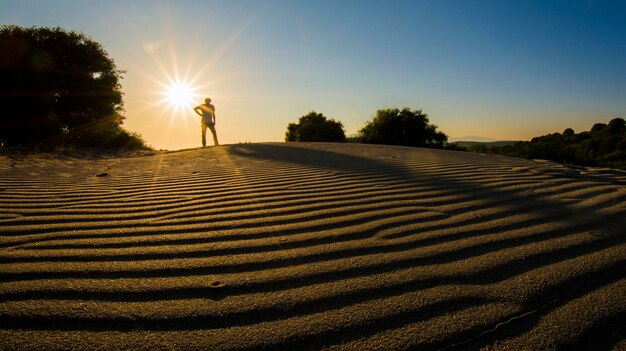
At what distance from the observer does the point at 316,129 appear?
79.1ft

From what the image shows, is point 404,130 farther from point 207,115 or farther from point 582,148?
point 207,115

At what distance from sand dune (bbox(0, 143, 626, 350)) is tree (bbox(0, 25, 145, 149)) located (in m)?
9.42

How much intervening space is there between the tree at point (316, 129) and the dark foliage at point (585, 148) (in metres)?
11.6

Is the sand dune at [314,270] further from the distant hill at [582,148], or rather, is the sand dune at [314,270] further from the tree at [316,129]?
the tree at [316,129]

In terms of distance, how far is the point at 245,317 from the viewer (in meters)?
1.23

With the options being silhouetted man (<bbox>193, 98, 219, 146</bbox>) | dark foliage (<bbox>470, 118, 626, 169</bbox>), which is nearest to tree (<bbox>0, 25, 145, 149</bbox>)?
silhouetted man (<bbox>193, 98, 219, 146</bbox>)

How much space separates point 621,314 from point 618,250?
2.45 feet

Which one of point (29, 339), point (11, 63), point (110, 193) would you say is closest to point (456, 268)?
point (29, 339)

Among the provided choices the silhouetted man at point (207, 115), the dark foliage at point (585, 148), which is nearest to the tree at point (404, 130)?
the dark foliage at point (585, 148)

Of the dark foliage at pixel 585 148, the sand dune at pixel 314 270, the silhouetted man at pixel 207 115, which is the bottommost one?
the sand dune at pixel 314 270

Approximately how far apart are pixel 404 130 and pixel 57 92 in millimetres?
16730

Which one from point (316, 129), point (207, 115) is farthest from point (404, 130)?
point (207, 115)

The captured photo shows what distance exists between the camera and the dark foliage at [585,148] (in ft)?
24.0

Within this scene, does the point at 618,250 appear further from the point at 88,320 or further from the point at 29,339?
the point at 29,339
